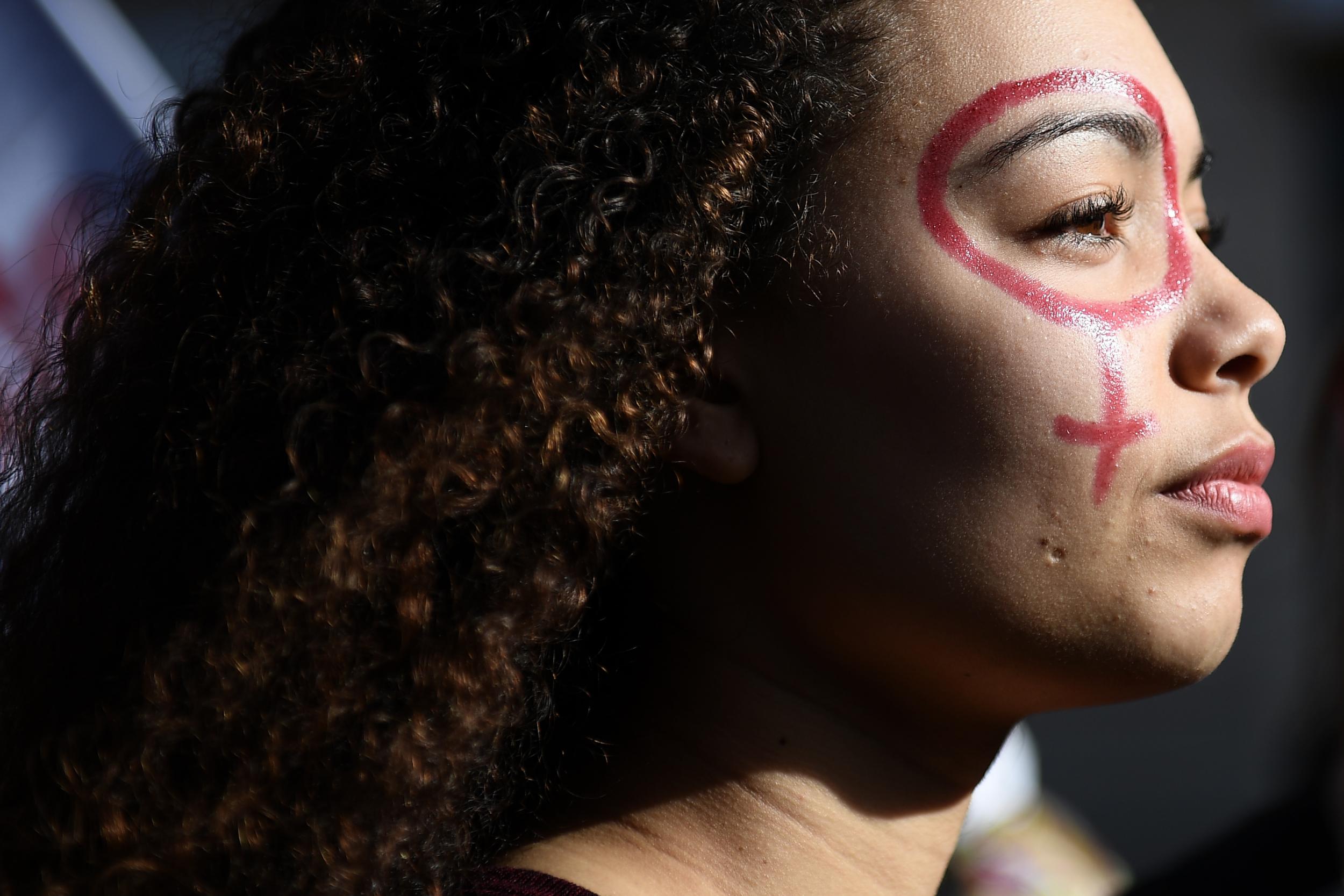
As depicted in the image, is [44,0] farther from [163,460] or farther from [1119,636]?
Answer: [1119,636]

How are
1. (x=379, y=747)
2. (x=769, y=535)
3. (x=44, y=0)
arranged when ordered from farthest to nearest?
(x=44, y=0) → (x=769, y=535) → (x=379, y=747)

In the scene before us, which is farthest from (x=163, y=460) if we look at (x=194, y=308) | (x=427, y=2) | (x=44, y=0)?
(x=44, y=0)

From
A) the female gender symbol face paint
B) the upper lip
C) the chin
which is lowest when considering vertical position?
the chin

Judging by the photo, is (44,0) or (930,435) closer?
(930,435)

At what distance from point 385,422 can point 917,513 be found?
0.63 metres

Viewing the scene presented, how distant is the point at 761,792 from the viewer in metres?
1.52

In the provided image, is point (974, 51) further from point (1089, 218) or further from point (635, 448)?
point (635, 448)

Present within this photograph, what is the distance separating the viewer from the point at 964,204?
1468 mm

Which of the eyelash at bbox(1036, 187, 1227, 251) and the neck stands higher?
the eyelash at bbox(1036, 187, 1227, 251)

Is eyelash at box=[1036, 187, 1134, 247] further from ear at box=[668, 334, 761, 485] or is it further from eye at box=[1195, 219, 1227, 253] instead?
ear at box=[668, 334, 761, 485]

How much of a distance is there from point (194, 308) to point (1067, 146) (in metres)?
1.11

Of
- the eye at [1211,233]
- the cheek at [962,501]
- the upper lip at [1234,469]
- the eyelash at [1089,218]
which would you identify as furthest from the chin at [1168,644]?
the eye at [1211,233]

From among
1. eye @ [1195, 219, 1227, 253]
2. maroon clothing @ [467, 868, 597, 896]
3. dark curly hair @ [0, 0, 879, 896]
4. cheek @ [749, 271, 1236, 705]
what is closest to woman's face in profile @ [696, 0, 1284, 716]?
cheek @ [749, 271, 1236, 705]

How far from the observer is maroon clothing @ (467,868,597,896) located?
4.55 ft
